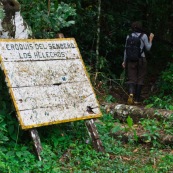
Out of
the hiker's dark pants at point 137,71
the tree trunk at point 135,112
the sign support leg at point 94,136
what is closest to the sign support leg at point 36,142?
the sign support leg at point 94,136

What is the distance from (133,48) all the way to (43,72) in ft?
13.5

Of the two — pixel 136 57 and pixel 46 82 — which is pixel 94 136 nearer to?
pixel 46 82

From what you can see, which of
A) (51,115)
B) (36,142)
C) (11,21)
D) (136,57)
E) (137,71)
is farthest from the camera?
(137,71)

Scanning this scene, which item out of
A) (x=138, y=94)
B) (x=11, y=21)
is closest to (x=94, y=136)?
(x=11, y=21)

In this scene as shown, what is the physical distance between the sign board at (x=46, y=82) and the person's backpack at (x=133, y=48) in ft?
11.1

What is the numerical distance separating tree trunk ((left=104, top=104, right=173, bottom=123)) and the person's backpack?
173 centimetres

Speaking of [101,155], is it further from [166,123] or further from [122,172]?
[166,123]

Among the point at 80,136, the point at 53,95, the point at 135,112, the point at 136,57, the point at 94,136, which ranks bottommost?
the point at 135,112

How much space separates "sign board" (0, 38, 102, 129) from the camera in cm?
507

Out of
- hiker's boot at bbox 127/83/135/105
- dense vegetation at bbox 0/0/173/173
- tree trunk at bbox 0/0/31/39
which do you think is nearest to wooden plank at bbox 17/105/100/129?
dense vegetation at bbox 0/0/173/173

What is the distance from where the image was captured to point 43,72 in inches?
216

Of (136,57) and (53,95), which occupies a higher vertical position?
(53,95)

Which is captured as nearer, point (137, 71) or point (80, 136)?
point (80, 136)

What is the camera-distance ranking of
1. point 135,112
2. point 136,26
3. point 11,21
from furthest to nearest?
point 136,26
point 135,112
point 11,21
